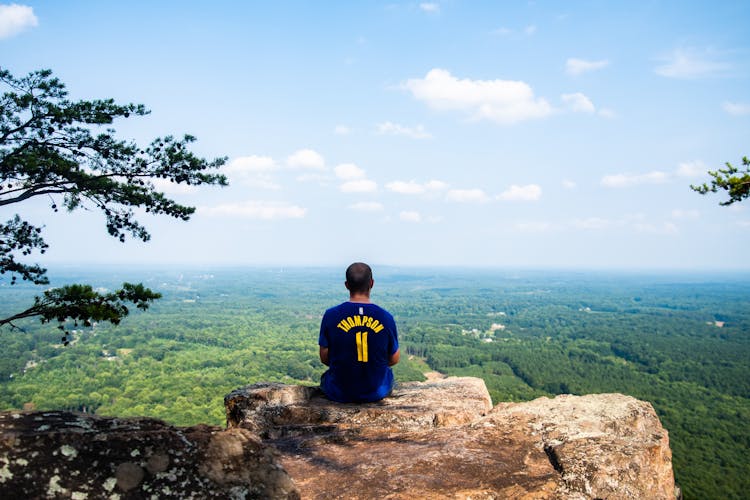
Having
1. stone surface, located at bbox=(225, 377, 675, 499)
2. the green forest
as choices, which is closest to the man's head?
stone surface, located at bbox=(225, 377, 675, 499)

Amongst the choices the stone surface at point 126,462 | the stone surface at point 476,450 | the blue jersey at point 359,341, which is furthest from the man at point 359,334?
the stone surface at point 126,462

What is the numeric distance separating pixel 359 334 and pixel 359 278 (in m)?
0.67

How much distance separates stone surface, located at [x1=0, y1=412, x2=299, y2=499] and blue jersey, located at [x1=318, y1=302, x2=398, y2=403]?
266 centimetres

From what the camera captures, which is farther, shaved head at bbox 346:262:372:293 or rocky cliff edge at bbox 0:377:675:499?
shaved head at bbox 346:262:372:293

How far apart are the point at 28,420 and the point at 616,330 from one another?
463 ft

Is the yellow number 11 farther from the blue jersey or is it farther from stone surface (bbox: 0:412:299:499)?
stone surface (bbox: 0:412:299:499)

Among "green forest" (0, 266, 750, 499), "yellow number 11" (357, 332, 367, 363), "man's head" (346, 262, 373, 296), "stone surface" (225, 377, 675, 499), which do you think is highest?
"man's head" (346, 262, 373, 296)

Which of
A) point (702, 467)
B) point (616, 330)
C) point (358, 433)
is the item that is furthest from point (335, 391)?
point (616, 330)

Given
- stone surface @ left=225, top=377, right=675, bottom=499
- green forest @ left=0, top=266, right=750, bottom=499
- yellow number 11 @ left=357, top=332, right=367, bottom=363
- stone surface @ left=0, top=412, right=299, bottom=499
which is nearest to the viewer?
stone surface @ left=0, top=412, right=299, bottom=499

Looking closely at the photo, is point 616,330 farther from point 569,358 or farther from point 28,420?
point 28,420

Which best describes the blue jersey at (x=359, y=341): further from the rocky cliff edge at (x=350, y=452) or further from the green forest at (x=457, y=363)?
the green forest at (x=457, y=363)

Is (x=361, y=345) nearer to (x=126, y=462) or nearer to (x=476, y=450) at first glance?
(x=476, y=450)

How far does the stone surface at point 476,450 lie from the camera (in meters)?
3.33

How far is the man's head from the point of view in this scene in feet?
17.6
